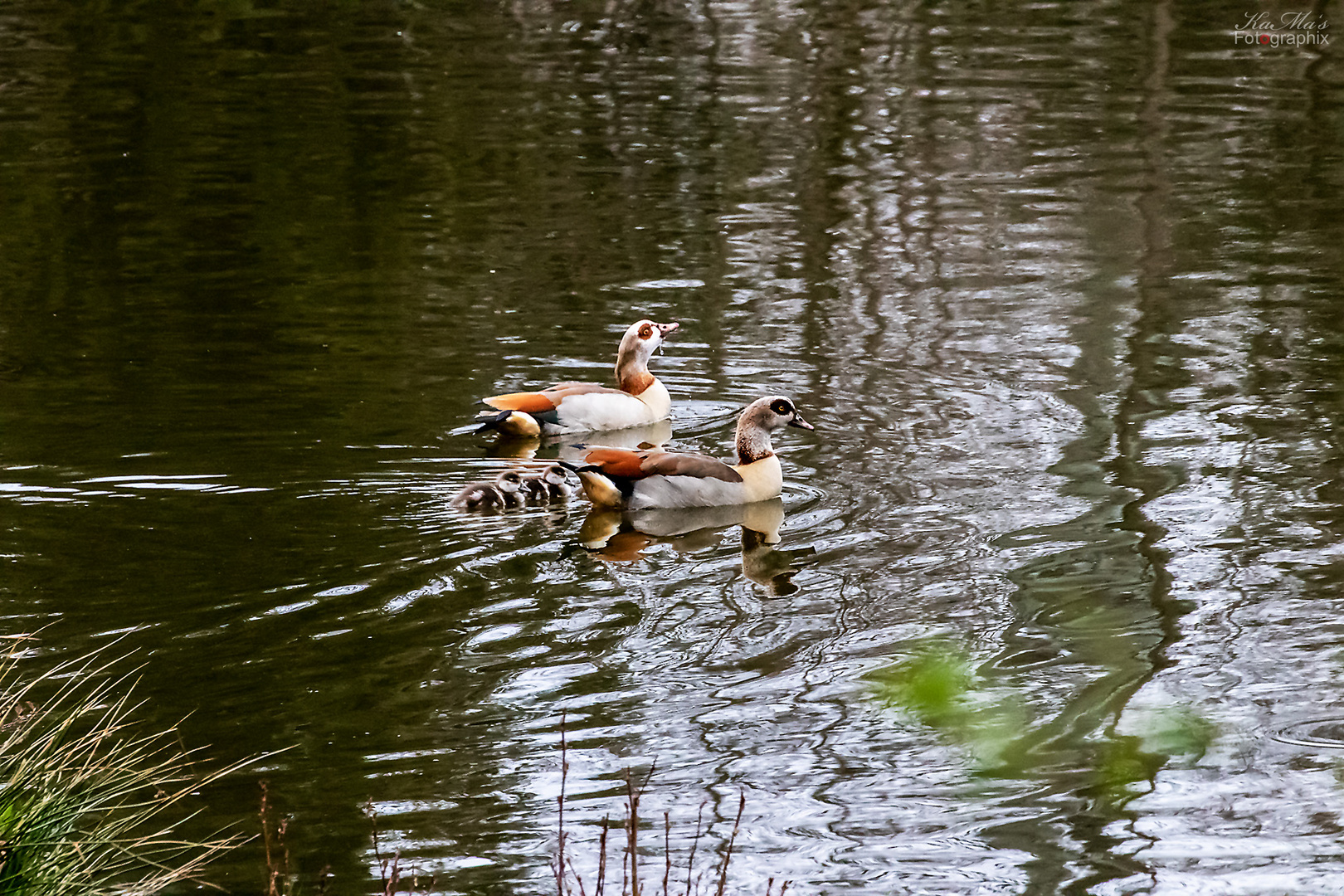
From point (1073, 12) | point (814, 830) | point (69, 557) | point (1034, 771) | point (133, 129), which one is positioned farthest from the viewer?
point (1073, 12)

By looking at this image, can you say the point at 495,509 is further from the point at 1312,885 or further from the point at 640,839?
the point at 1312,885

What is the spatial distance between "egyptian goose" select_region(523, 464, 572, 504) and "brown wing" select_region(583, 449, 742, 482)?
30cm

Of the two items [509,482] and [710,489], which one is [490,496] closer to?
[509,482]

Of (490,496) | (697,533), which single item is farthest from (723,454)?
(490,496)

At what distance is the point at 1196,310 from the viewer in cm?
1389

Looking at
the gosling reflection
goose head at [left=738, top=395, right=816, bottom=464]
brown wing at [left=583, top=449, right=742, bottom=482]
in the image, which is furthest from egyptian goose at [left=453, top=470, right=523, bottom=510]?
goose head at [left=738, top=395, right=816, bottom=464]

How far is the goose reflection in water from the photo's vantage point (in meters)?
9.32

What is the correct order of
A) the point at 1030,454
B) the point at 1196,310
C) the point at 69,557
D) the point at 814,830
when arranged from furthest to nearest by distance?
1. the point at 1196,310
2. the point at 1030,454
3. the point at 69,557
4. the point at 814,830

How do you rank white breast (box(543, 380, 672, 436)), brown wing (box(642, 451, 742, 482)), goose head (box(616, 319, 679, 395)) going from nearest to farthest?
brown wing (box(642, 451, 742, 482)) < white breast (box(543, 380, 672, 436)) < goose head (box(616, 319, 679, 395))

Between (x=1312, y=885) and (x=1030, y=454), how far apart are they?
501 cm

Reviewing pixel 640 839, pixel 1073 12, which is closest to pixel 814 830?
pixel 640 839

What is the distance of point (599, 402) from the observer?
11.7m

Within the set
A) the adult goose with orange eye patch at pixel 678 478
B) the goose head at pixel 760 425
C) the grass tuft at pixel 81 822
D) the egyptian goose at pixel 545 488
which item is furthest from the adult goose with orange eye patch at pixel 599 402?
the grass tuft at pixel 81 822

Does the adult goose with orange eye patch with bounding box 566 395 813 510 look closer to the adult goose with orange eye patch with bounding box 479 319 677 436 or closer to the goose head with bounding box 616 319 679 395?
the adult goose with orange eye patch with bounding box 479 319 677 436
